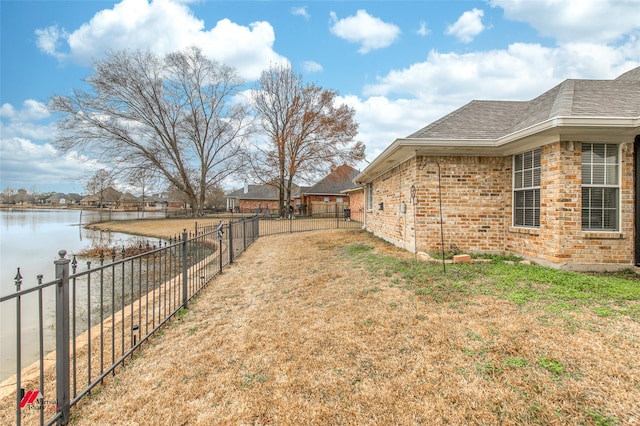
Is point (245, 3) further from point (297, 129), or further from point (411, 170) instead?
point (297, 129)

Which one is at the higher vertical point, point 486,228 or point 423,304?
point 486,228

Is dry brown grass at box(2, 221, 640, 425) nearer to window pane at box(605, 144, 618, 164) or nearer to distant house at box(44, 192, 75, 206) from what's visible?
window pane at box(605, 144, 618, 164)

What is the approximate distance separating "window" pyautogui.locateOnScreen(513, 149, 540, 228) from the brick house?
0.07 feet

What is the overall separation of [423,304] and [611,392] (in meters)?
1.99

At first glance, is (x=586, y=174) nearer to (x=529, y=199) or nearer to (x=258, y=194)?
(x=529, y=199)

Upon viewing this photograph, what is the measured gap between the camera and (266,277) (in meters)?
6.38

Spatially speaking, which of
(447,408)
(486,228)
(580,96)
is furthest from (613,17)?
(447,408)

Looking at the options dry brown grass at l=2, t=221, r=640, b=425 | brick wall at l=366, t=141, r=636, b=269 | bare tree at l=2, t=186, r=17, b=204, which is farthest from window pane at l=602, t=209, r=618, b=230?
bare tree at l=2, t=186, r=17, b=204

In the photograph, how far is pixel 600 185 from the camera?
5484mm

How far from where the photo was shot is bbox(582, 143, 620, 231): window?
18.0 ft

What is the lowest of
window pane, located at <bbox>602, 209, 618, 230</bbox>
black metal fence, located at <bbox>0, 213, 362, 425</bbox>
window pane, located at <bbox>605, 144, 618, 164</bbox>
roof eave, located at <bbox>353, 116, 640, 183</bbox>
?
black metal fence, located at <bbox>0, 213, 362, 425</bbox>

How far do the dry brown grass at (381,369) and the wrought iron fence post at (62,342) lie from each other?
169 mm

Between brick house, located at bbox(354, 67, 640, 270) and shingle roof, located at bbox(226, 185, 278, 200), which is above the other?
shingle roof, located at bbox(226, 185, 278, 200)

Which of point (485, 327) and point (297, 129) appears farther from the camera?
point (297, 129)
